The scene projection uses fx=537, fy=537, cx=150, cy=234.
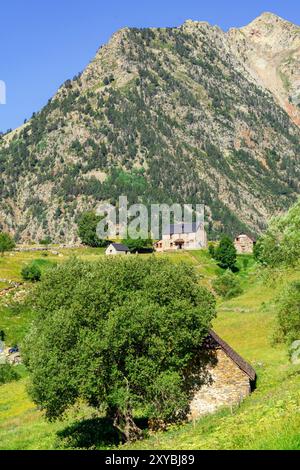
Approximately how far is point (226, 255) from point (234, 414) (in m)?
143

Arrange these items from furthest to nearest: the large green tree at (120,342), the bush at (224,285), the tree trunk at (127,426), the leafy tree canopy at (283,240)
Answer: the bush at (224,285) < the leafy tree canopy at (283,240) < the tree trunk at (127,426) < the large green tree at (120,342)

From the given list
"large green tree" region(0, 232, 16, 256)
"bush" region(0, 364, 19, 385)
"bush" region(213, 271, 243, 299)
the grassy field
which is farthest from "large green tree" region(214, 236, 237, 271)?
"bush" region(0, 364, 19, 385)

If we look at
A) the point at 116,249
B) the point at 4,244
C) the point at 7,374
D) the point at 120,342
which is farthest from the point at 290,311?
the point at 116,249

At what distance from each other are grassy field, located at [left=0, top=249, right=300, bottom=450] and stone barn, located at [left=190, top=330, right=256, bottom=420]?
115cm

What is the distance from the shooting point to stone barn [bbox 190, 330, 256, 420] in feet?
117

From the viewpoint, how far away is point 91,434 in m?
35.7

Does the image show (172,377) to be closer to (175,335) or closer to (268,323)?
(175,335)

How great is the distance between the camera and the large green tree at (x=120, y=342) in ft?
103

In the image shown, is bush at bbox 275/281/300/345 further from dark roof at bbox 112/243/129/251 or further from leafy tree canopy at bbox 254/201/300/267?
dark roof at bbox 112/243/129/251

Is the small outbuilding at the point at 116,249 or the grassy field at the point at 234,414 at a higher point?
the small outbuilding at the point at 116,249

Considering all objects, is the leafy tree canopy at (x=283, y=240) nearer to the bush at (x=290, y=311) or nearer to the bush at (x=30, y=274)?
the bush at (x=290, y=311)

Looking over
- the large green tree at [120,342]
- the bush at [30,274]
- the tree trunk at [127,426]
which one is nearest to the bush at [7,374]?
the large green tree at [120,342]

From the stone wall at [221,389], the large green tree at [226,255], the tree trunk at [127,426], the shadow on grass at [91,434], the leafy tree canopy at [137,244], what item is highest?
the leafy tree canopy at [137,244]

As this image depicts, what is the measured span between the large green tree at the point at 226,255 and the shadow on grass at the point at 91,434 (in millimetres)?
135564
